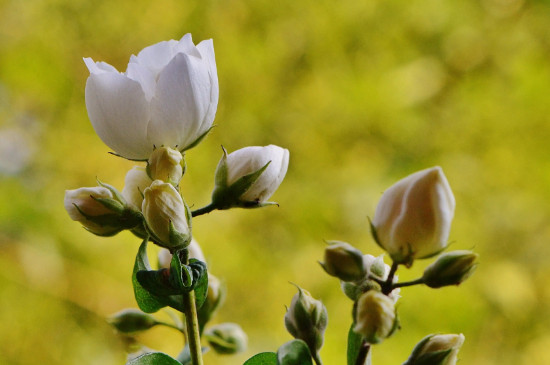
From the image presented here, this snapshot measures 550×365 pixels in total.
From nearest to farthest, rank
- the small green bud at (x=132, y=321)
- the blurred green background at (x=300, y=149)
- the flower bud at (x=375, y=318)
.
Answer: the flower bud at (x=375, y=318) < the small green bud at (x=132, y=321) < the blurred green background at (x=300, y=149)

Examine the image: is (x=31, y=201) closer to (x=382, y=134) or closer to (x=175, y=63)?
(x=382, y=134)

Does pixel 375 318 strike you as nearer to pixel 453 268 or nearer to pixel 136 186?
pixel 453 268

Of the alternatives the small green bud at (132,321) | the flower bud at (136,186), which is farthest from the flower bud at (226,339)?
the flower bud at (136,186)

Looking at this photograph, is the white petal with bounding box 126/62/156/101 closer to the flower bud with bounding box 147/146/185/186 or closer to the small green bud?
the flower bud with bounding box 147/146/185/186

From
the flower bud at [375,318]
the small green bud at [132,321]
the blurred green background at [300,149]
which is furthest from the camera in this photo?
the blurred green background at [300,149]

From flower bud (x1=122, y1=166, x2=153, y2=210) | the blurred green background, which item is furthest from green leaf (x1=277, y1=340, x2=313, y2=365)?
the blurred green background

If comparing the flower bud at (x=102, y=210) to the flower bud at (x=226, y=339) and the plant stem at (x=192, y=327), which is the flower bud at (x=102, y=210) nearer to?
the plant stem at (x=192, y=327)

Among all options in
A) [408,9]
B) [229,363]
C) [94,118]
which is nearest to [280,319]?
[229,363]
